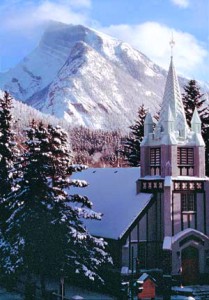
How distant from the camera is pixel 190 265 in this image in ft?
89.1

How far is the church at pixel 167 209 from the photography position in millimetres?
26266

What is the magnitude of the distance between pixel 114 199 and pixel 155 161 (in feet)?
11.0

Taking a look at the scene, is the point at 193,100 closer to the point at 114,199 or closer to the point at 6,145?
the point at 114,199

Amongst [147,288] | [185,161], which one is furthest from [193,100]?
[147,288]

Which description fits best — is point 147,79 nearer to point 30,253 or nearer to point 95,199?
point 95,199

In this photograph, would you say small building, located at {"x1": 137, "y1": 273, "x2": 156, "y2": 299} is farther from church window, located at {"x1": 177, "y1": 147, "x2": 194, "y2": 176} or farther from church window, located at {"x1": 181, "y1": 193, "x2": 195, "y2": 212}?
church window, located at {"x1": 177, "y1": 147, "x2": 194, "y2": 176}

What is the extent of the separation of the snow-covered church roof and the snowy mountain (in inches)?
1615

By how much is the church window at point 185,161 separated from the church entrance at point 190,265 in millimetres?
3955

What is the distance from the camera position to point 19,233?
21.6 metres

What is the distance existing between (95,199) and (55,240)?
30.6 feet

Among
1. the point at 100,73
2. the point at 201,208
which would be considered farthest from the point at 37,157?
the point at 100,73

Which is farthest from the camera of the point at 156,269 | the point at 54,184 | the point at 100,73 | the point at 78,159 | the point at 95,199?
the point at 100,73

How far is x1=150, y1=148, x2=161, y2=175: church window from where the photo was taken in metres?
27.7

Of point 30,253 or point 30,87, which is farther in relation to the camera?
point 30,87
